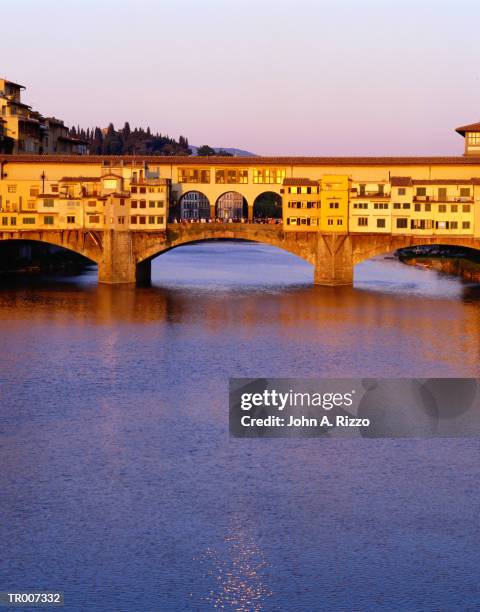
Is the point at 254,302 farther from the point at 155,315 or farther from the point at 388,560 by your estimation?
the point at 388,560

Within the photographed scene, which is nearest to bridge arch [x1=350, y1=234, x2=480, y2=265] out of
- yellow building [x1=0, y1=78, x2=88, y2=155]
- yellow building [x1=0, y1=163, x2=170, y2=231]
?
yellow building [x1=0, y1=163, x2=170, y2=231]

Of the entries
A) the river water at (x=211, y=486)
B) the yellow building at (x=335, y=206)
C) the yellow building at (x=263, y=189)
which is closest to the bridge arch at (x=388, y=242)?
the yellow building at (x=263, y=189)

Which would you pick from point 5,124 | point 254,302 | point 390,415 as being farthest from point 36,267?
point 390,415

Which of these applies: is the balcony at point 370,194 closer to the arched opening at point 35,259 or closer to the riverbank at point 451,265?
the riverbank at point 451,265

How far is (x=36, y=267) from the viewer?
102375 millimetres

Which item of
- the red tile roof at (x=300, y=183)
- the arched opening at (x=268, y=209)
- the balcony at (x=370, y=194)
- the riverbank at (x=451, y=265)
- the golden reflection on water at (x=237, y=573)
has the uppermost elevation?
the red tile roof at (x=300, y=183)

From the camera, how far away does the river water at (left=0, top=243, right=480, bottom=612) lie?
1003 inches

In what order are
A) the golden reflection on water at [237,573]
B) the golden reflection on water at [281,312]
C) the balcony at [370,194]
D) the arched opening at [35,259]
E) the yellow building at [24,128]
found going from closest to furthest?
the golden reflection on water at [237,573], the golden reflection on water at [281,312], the balcony at [370,194], the arched opening at [35,259], the yellow building at [24,128]

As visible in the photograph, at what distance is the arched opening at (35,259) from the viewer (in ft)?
318

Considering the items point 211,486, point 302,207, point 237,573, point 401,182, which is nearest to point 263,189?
point 302,207

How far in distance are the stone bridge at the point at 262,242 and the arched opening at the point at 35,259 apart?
32.8 ft

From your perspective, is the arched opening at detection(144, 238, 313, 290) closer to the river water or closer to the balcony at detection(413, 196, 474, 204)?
the balcony at detection(413, 196, 474, 204)

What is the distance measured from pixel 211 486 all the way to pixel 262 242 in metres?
54.3

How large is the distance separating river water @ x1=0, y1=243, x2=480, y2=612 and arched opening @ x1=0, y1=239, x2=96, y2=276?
37.2 m
